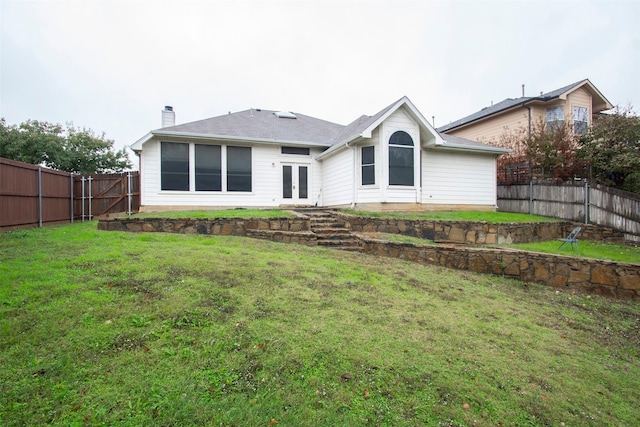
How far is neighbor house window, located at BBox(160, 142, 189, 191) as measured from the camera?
509 inches

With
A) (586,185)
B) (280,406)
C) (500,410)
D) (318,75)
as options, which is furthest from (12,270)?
(318,75)

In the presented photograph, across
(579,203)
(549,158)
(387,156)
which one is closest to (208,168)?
(387,156)

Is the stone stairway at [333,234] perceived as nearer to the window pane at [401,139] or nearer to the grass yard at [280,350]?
the grass yard at [280,350]

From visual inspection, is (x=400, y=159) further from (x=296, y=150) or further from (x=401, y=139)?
(x=296, y=150)

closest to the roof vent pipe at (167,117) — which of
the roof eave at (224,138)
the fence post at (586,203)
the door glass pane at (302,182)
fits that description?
the roof eave at (224,138)

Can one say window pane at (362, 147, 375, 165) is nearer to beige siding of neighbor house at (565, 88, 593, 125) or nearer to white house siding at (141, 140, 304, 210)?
white house siding at (141, 140, 304, 210)

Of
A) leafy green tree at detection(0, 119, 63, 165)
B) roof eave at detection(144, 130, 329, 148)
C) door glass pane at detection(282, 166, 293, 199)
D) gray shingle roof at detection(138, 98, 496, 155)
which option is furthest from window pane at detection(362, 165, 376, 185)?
leafy green tree at detection(0, 119, 63, 165)

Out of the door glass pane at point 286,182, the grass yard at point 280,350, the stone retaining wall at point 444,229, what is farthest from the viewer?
the door glass pane at point 286,182

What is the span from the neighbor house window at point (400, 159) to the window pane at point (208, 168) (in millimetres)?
7346

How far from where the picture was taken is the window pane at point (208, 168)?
13414 mm

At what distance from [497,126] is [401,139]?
12922 millimetres

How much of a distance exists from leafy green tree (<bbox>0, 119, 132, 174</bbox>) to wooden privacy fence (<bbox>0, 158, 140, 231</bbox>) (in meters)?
12.4

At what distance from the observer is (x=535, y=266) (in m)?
7.20

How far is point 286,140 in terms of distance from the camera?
14375 millimetres
